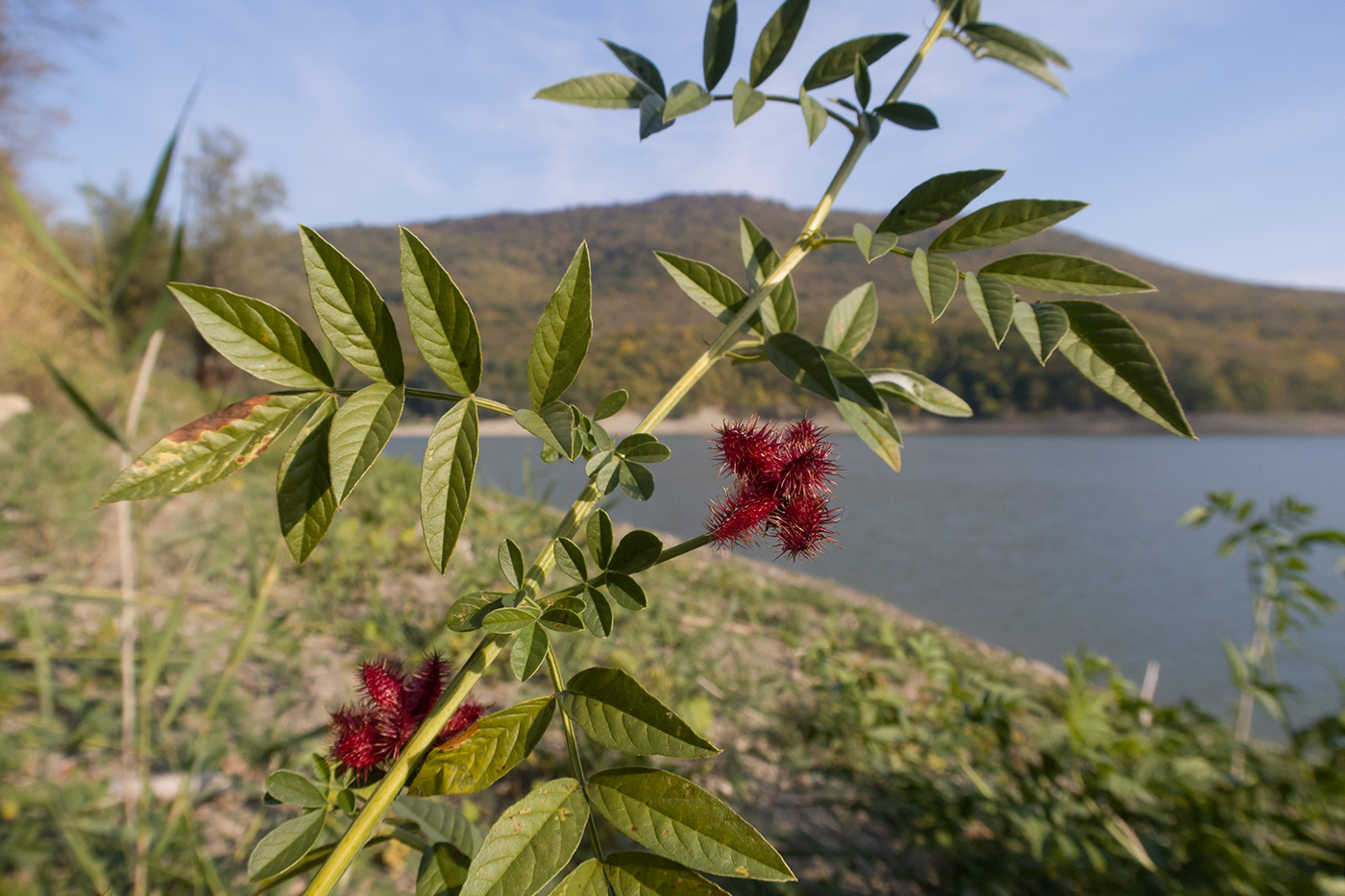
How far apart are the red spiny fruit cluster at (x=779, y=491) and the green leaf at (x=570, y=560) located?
7 cm

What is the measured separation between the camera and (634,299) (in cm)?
300

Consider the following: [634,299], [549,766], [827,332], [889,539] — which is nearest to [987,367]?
[889,539]

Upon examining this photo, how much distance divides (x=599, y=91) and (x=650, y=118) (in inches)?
1.9

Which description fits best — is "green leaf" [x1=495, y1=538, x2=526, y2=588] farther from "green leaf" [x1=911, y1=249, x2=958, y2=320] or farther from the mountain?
"green leaf" [x1=911, y1=249, x2=958, y2=320]

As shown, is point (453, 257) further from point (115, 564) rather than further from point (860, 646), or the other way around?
point (860, 646)

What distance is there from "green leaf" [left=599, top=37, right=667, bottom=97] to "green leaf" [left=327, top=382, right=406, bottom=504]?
0.29m

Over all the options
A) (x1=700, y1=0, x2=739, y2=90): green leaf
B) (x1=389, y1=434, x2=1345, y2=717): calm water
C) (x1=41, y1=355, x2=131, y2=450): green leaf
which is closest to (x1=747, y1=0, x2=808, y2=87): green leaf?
(x1=700, y1=0, x2=739, y2=90): green leaf

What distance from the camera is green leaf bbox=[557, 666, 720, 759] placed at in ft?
0.78

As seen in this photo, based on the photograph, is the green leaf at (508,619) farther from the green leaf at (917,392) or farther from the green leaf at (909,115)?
the green leaf at (909,115)

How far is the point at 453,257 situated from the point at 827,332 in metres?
9.29

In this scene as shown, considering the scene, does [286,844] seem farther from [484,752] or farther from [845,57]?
[845,57]

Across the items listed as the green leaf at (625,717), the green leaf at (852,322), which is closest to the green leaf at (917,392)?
the green leaf at (852,322)

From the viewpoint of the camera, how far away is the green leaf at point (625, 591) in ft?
0.96

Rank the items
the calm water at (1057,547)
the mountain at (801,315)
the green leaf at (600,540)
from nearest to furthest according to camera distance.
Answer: the green leaf at (600,540) < the mountain at (801,315) < the calm water at (1057,547)
